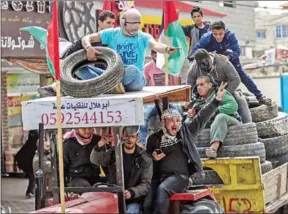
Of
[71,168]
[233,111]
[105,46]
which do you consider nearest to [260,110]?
[233,111]

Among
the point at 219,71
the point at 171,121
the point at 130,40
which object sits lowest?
the point at 171,121

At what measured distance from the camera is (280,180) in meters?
8.38

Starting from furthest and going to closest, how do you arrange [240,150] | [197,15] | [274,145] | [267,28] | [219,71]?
1. [267,28]
2. [197,15]
3. [274,145]
4. [219,71]
5. [240,150]

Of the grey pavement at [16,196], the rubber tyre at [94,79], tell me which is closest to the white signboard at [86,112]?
the rubber tyre at [94,79]

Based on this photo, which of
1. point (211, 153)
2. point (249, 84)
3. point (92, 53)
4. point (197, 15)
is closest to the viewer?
point (92, 53)

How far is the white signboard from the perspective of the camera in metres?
5.42

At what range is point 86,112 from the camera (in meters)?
5.54

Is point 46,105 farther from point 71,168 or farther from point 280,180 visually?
point 280,180

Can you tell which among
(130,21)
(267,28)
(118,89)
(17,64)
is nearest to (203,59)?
(130,21)

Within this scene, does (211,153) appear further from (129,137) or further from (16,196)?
(16,196)

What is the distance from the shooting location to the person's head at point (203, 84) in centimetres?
772

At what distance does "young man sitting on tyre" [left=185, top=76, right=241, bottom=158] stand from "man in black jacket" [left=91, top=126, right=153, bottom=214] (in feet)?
6.31

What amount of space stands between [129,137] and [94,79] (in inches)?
23.6

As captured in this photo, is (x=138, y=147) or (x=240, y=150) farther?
(x=240, y=150)
